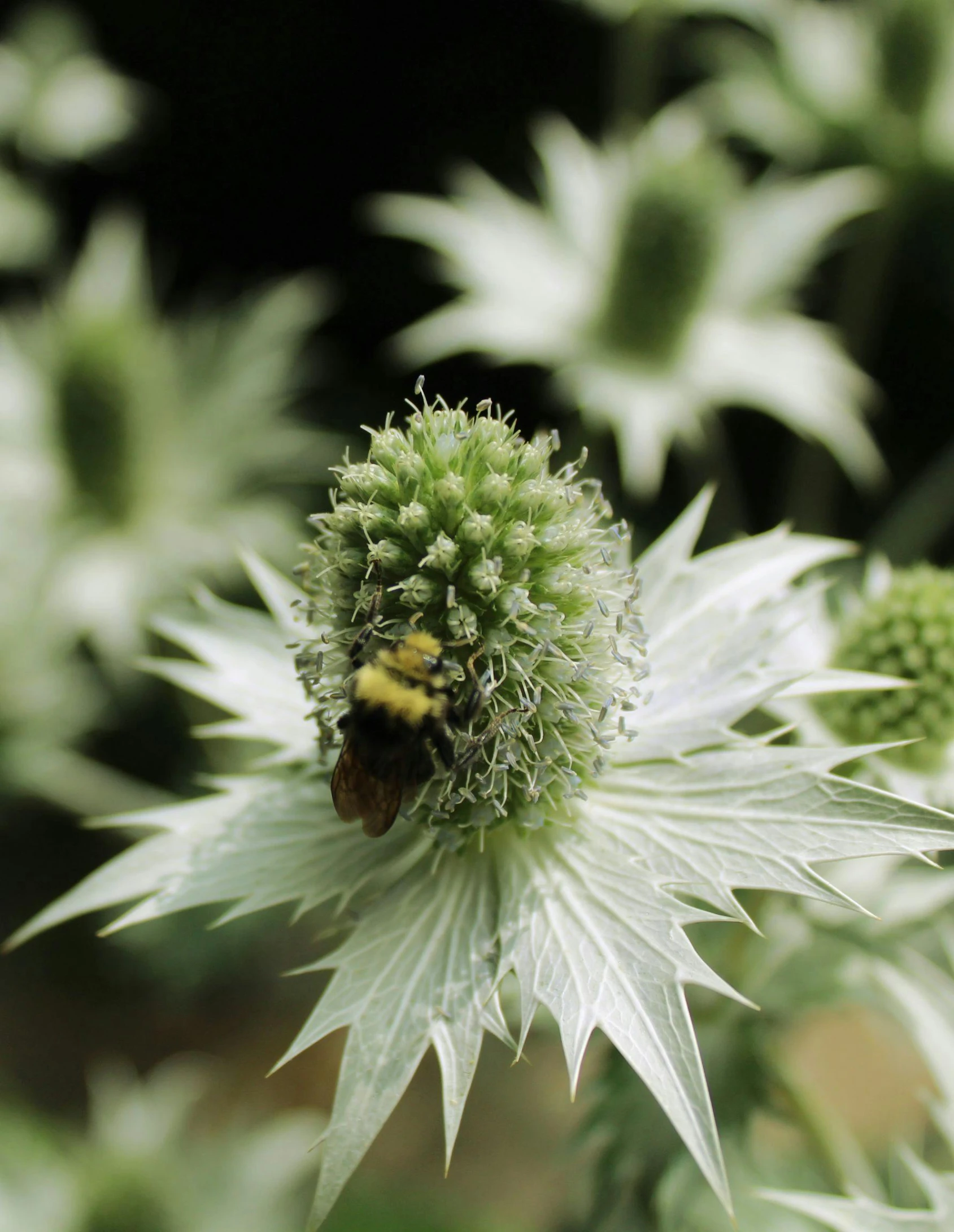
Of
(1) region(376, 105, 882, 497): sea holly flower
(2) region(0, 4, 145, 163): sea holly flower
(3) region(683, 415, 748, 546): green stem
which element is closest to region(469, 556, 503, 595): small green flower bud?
(1) region(376, 105, 882, 497): sea holly flower

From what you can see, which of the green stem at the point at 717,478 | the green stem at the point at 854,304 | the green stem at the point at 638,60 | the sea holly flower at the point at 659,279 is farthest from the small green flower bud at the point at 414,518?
the green stem at the point at 638,60

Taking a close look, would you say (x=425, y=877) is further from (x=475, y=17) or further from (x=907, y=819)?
(x=475, y=17)

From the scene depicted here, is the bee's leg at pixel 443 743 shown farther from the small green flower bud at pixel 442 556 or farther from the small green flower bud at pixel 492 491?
Answer: the small green flower bud at pixel 492 491

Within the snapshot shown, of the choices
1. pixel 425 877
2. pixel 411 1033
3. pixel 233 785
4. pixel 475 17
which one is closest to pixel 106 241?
pixel 475 17

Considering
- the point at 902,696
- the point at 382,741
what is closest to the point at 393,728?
the point at 382,741

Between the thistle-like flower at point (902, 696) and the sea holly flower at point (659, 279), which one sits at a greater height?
the sea holly flower at point (659, 279)

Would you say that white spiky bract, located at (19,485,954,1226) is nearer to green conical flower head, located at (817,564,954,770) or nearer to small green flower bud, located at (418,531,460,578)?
green conical flower head, located at (817,564,954,770)

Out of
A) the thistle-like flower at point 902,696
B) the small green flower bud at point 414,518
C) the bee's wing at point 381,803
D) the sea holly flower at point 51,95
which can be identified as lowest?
the thistle-like flower at point 902,696
